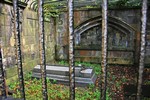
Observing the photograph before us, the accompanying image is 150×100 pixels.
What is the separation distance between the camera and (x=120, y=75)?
19.5 feet

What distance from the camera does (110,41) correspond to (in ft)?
23.6

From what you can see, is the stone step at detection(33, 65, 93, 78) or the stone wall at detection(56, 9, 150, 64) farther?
the stone wall at detection(56, 9, 150, 64)

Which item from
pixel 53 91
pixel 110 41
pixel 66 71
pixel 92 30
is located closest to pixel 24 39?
pixel 66 71

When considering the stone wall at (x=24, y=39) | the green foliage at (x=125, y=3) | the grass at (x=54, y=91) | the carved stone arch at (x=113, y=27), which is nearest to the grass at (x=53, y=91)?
the grass at (x=54, y=91)

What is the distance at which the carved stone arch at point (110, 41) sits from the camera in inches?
274

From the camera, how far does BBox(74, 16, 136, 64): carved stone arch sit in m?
6.96

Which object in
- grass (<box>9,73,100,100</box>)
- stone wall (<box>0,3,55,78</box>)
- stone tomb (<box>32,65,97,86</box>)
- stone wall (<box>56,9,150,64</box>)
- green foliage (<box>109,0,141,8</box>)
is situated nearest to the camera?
grass (<box>9,73,100,100</box>)

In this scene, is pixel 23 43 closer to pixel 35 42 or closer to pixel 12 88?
pixel 35 42

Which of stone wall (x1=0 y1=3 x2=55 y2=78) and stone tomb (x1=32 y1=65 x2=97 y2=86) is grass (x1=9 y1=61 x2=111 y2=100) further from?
stone wall (x1=0 y1=3 x2=55 y2=78)

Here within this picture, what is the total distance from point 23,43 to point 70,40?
4290mm

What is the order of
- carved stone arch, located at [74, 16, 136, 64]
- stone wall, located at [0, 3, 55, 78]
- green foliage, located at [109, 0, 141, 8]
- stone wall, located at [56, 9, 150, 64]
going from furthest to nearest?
carved stone arch, located at [74, 16, 136, 64] < stone wall, located at [56, 9, 150, 64] < green foliage, located at [109, 0, 141, 8] < stone wall, located at [0, 3, 55, 78]

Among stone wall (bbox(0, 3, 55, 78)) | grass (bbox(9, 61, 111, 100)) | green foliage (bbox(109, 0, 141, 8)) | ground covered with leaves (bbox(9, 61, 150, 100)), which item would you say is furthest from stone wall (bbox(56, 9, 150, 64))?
grass (bbox(9, 61, 111, 100))

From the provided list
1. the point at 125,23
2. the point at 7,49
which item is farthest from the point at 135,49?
the point at 7,49

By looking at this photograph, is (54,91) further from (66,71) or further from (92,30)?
(92,30)
